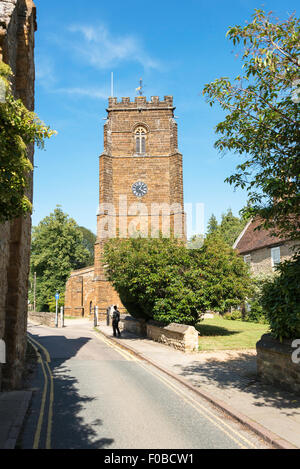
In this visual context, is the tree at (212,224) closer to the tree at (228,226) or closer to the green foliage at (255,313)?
the tree at (228,226)

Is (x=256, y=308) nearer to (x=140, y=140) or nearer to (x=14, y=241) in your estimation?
(x=14, y=241)

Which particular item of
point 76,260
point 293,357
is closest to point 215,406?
point 293,357

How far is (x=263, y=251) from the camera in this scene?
2844cm

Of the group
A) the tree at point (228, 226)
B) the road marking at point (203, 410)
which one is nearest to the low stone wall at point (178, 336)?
the road marking at point (203, 410)

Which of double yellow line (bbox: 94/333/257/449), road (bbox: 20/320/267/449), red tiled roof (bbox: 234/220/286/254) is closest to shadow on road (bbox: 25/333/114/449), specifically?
road (bbox: 20/320/267/449)

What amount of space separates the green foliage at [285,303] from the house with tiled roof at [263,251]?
54.0 feet

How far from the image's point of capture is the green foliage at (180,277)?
648 inches

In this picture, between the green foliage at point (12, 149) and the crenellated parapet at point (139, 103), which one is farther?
the crenellated parapet at point (139, 103)

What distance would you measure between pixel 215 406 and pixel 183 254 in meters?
10.6

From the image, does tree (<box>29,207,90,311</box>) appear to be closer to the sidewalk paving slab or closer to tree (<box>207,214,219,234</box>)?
tree (<box>207,214,219,234</box>)

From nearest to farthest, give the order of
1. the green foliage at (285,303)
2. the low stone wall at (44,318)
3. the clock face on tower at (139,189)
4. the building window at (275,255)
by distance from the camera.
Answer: the green foliage at (285,303)
the building window at (275,255)
the low stone wall at (44,318)
the clock face on tower at (139,189)

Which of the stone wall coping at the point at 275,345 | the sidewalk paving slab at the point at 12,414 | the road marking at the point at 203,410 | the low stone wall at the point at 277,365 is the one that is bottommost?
the road marking at the point at 203,410
